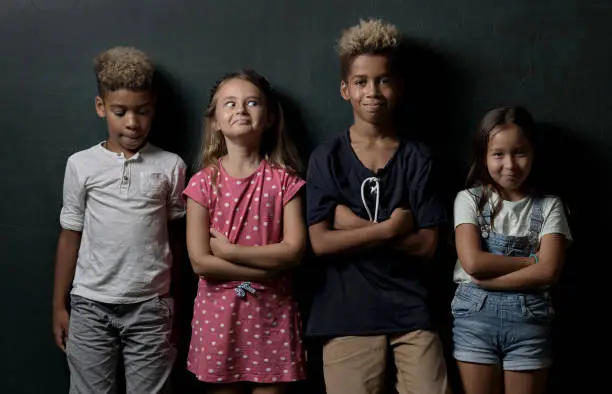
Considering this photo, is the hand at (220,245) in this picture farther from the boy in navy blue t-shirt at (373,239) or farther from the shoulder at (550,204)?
the shoulder at (550,204)

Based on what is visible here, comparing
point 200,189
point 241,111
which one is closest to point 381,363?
point 200,189

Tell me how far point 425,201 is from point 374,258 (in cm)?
22

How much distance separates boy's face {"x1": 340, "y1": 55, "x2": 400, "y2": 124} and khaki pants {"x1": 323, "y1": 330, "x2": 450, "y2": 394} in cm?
64

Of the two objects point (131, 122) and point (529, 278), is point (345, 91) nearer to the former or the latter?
point (131, 122)

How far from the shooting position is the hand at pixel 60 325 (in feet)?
7.48

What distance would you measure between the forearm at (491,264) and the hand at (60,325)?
1286 millimetres

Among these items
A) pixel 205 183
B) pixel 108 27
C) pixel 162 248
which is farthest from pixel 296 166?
pixel 108 27

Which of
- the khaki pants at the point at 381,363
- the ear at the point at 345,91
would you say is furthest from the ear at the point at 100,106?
the khaki pants at the point at 381,363

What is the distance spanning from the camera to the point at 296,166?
2.18 metres

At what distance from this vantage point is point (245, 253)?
6.48 ft

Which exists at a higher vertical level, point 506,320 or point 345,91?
point 345,91

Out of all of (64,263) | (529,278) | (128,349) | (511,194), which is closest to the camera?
(529,278)

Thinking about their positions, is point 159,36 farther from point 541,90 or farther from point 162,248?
point 541,90

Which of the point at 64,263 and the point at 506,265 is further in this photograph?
the point at 64,263
